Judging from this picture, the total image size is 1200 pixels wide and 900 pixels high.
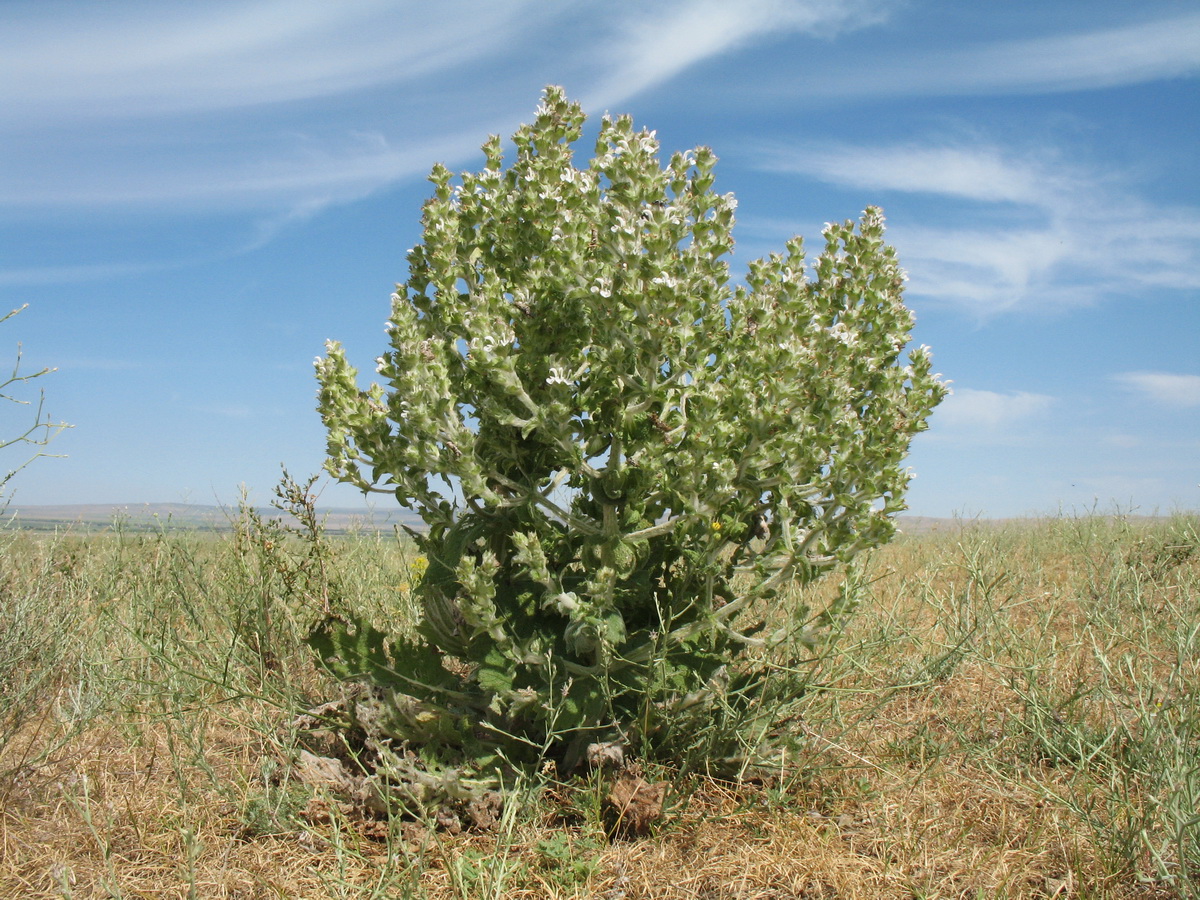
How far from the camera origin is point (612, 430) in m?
2.74

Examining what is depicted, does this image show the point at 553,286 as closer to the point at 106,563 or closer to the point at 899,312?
the point at 899,312

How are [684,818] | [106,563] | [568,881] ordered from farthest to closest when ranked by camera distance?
[106,563] < [684,818] < [568,881]

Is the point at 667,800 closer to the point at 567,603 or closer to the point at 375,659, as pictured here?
the point at 567,603

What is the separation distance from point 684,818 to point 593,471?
133 cm

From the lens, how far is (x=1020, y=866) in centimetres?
265

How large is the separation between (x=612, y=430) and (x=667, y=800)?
4.44 ft

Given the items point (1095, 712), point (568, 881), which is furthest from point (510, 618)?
point (1095, 712)

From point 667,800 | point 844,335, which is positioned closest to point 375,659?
point 667,800

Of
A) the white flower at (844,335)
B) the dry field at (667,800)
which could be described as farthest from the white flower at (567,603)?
the white flower at (844,335)

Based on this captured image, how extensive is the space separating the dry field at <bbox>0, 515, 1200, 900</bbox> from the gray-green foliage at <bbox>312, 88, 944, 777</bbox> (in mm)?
400

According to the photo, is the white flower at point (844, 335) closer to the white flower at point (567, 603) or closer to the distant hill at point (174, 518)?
the white flower at point (567, 603)

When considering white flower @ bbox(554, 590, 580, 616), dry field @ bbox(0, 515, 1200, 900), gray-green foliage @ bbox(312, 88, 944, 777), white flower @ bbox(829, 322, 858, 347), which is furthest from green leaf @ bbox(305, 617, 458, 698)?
white flower @ bbox(829, 322, 858, 347)

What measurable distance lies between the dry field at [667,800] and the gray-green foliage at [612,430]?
40 centimetres

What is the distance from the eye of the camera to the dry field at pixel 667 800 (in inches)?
102
